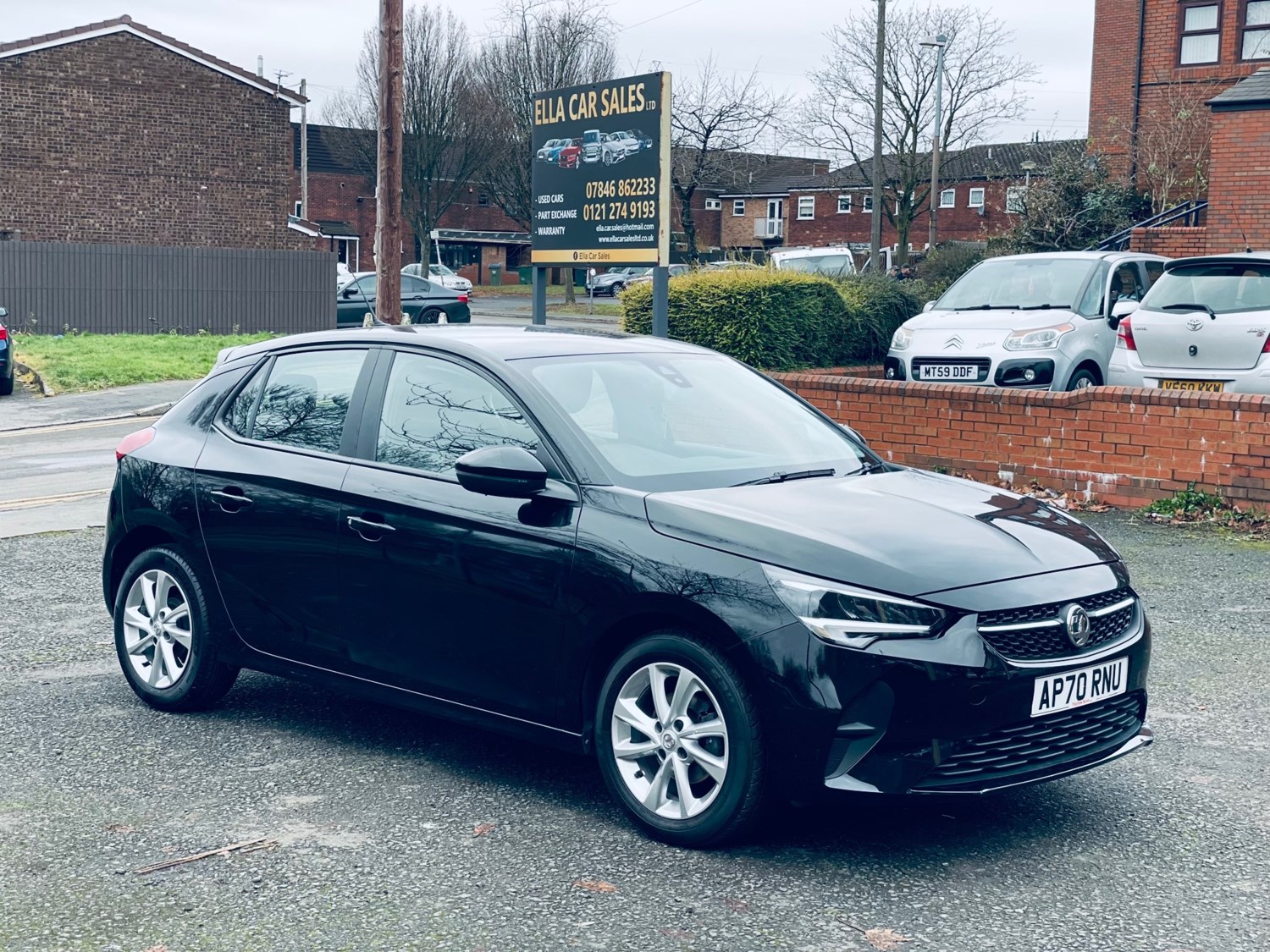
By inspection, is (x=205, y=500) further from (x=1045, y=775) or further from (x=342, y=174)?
(x=342, y=174)

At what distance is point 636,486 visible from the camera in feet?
15.4

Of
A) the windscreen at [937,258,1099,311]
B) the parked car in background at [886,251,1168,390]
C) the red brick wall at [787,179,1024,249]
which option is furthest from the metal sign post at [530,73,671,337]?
the red brick wall at [787,179,1024,249]

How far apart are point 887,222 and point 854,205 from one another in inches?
342

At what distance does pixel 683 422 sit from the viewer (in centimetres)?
527

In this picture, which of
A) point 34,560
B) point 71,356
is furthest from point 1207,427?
point 71,356

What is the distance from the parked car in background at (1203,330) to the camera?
11.1m

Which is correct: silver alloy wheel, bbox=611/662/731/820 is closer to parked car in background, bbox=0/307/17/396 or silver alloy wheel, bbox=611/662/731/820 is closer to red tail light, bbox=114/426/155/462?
red tail light, bbox=114/426/155/462

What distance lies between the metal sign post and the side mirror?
8.86 metres

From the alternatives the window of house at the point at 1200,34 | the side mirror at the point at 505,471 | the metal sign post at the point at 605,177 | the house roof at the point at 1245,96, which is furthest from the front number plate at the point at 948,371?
the window of house at the point at 1200,34

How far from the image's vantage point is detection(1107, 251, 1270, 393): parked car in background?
11.1 m

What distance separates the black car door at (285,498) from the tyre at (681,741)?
1328 mm

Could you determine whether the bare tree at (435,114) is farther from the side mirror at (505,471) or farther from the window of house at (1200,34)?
the side mirror at (505,471)

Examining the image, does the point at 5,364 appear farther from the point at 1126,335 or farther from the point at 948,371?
the point at 1126,335

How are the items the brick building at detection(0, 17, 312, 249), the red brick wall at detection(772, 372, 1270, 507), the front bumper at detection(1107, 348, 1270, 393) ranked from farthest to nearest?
the brick building at detection(0, 17, 312, 249), the front bumper at detection(1107, 348, 1270, 393), the red brick wall at detection(772, 372, 1270, 507)
